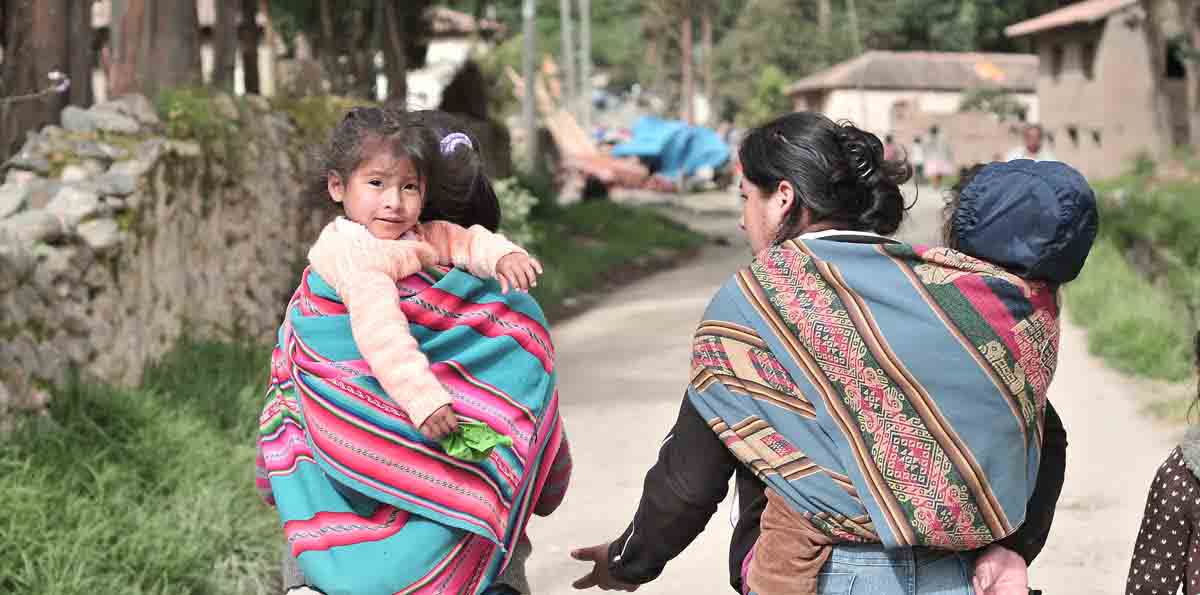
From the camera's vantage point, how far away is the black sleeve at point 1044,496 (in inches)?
112

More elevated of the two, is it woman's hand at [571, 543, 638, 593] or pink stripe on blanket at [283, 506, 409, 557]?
pink stripe on blanket at [283, 506, 409, 557]

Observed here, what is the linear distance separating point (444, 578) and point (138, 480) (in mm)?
3216

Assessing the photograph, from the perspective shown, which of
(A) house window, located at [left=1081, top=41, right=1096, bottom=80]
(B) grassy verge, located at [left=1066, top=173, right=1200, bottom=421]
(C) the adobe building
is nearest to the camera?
(B) grassy verge, located at [left=1066, top=173, right=1200, bottom=421]

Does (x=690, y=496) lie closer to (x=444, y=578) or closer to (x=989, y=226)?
(x=444, y=578)

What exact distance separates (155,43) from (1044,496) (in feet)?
28.0

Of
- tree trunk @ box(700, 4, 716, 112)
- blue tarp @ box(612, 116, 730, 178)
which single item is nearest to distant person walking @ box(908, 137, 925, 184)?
blue tarp @ box(612, 116, 730, 178)

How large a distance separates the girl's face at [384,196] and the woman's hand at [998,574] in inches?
49.2

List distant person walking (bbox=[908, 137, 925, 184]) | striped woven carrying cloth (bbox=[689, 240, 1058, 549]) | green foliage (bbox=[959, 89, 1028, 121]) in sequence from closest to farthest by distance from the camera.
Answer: striped woven carrying cloth (bbox=[689, 240, 1058, 549]), distant person walking (bbox=[908, 137, 925, 184]), green foliage (bbox=[959, 89, 1028, 121])

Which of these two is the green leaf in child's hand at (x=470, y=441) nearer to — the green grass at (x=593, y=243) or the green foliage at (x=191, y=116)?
the green foliage at (x=191, y=116)

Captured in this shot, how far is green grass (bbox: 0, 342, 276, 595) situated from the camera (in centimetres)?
496

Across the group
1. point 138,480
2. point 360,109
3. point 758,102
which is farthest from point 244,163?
point 758,102

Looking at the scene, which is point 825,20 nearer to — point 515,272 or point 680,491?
point 515,272

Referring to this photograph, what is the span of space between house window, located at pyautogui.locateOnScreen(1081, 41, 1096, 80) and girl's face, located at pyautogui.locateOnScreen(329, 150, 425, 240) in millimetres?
37874

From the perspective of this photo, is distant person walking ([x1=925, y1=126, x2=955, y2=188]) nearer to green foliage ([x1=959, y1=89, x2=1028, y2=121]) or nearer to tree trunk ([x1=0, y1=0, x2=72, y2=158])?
green foliage ([x1=959, y1=89, x2=1028, y2=121])
